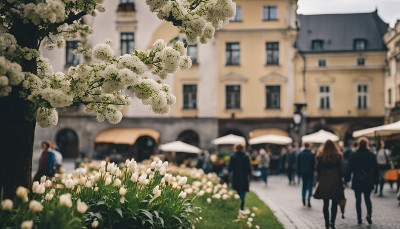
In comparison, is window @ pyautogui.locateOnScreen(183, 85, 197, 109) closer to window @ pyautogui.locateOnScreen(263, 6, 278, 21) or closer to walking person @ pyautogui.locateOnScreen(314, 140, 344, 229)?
window @ pyautogui.locateOnScreen(263, 6, 278, 21)

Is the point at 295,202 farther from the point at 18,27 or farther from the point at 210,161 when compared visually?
the point at 18,27

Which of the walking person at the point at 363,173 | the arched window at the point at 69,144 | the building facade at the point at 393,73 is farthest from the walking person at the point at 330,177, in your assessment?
the building facade at the point at 393,73

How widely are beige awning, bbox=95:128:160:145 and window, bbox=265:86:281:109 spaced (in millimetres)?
7953

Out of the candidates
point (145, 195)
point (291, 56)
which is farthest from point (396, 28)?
point (145, 195)

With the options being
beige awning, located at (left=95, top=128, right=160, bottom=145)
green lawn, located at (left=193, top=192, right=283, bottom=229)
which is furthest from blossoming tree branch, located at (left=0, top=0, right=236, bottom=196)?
beige awning, located at (left=95, top=128, right=160, bottom=145)

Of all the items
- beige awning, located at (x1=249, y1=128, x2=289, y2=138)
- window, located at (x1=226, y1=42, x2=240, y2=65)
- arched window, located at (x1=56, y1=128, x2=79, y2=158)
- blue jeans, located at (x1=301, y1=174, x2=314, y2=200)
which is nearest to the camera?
blue jeans, located at (x1=301, y1=174, x2=314, y2=200)

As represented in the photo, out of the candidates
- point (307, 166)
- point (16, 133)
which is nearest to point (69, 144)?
point (307, 166)

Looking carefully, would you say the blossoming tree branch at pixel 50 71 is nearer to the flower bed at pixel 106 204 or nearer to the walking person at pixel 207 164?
the flower bed at pixel 106 204

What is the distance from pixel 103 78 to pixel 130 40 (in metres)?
28.3

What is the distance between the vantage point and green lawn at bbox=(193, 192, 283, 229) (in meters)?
8.98

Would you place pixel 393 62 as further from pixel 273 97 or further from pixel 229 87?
pixel 229 87

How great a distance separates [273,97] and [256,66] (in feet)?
8.02

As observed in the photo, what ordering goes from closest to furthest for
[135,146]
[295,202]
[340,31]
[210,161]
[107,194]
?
[107,194], [295,202], [210,161], [135,146], [340,31]

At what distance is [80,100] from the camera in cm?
541
